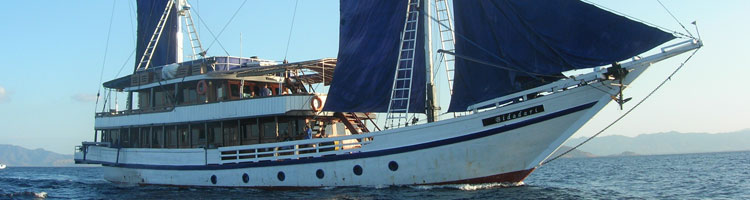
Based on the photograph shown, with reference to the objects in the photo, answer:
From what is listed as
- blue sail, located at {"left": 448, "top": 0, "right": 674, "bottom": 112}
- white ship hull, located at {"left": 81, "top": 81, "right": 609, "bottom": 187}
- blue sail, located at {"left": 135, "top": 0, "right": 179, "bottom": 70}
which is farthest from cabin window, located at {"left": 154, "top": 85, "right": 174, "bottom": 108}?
blue sail, located at {"left": 448, "top": 0, "right": 674, "bottom": 112}

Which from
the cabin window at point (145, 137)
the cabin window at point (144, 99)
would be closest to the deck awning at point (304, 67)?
the cabin window at point (145, 137)

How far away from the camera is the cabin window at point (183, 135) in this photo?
967 inches

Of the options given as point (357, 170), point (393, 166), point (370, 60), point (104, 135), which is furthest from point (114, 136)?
point (393, 166)

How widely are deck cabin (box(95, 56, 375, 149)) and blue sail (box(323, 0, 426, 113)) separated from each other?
992 millimetres

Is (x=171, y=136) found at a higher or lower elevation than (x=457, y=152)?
higher

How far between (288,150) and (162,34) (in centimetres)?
1581

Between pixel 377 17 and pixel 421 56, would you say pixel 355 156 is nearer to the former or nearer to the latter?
pixel 421 56

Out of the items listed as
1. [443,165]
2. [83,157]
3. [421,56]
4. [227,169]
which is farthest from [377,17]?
[83,157]

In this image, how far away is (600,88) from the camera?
16203 mm

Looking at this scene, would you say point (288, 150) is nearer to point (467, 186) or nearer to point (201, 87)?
point (467, 186)

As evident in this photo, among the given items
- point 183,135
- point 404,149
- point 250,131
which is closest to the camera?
point 404,149

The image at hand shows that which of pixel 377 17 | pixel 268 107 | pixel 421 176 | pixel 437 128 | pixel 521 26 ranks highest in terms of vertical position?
pixel 377 17

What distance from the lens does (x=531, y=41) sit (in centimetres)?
1741

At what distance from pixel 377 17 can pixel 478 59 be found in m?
4.41
